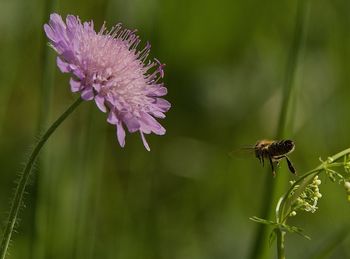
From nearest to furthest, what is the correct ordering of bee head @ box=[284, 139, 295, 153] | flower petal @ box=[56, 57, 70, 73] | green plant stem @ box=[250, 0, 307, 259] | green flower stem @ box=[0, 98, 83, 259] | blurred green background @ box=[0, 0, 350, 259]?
green flower stem @ box=[0, 98, 83, 259]
flower petal @ box=[56, 57, 70, 73]
bee head @ box=[284, 139, 295, 153]
green plant stem @ box=[250, 0, 307, 259]
blurred green background @ box=[0, 0, 350, 259]

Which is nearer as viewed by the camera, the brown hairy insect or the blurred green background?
the brown hairy insect

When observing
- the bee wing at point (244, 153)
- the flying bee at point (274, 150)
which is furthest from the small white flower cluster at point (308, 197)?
the bee wing at point (244, 153)

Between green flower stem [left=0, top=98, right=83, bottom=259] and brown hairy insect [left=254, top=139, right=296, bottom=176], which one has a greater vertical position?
brown hairy insect [left=254, top=139, right=296, bottom=176]

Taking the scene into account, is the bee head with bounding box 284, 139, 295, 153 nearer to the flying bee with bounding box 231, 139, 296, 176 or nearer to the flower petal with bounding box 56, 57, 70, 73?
the flying bee with bounding box 231, 139, 296, 176

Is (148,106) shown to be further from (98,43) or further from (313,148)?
(313,148)

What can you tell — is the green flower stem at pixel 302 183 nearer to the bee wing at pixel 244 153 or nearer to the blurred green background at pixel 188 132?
the bee wing at pixel 244 153

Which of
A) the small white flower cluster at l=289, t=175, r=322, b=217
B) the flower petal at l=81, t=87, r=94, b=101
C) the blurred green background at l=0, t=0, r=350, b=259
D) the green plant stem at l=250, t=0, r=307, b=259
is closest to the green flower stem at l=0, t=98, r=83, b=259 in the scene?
the flower petal at l=81, t=87, r=94, b=101

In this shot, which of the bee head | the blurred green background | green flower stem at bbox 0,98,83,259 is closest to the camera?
green flower stem at bbox 0,98,83,259

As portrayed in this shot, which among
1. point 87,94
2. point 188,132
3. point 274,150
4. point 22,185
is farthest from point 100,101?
point 188,132

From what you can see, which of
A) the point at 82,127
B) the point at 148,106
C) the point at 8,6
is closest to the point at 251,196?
the point at 82,127
